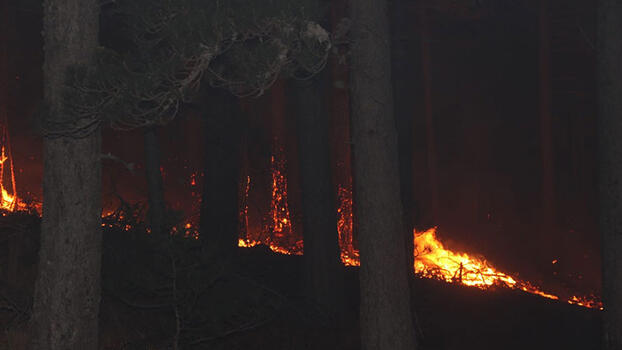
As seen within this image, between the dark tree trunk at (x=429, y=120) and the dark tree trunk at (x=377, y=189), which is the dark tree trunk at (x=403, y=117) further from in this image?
the dark tree trunk at (x=377, y=189)

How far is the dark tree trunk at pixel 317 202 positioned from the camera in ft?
36.0

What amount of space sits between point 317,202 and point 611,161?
461 cm

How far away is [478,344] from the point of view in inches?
396

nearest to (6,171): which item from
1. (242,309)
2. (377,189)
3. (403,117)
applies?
(403,117)

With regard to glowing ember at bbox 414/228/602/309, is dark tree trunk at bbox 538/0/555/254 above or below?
above

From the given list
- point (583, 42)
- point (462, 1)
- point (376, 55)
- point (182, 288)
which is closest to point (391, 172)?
point (376, 55)

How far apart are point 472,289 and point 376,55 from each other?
619 centimetres

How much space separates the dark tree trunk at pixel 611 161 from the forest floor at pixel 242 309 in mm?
1113

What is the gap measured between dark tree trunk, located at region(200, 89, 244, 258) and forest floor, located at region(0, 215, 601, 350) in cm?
72

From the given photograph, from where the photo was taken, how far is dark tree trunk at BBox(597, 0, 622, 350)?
9.22 meters

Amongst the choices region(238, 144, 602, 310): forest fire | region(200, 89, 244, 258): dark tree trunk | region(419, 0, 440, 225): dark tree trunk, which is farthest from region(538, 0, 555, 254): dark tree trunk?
region(200, 89, 244, 258): dark tree trunk

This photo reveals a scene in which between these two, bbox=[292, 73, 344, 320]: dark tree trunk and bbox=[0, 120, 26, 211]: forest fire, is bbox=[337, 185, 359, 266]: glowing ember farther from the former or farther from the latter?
bbox=[0, 120, 26, 211]: forest fire

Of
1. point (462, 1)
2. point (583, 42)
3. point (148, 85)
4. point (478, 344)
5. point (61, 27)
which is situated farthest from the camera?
point (462, 1)

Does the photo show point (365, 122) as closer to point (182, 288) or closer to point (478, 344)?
point (182, 288)
